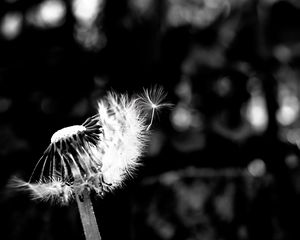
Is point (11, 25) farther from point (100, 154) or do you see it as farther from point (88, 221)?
point (88, 221)

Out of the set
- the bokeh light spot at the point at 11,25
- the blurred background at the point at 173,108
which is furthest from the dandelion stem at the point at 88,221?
the bokeh light spot at the point at 11,25

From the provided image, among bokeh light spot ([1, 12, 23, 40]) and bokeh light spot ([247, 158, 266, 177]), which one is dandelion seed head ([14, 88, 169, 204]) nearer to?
bokeh light spot ([247, 158, 266, 177])

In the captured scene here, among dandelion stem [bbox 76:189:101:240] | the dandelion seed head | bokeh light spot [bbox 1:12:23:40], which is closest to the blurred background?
bokeh light spot [bbox 1:12:23:40]

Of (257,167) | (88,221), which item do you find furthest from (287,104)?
(88,221)

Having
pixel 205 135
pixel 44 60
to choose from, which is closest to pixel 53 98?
pixel 44 60

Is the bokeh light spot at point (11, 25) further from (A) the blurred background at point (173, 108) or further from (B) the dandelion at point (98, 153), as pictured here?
(B) the dandelion at point (98, 153)
